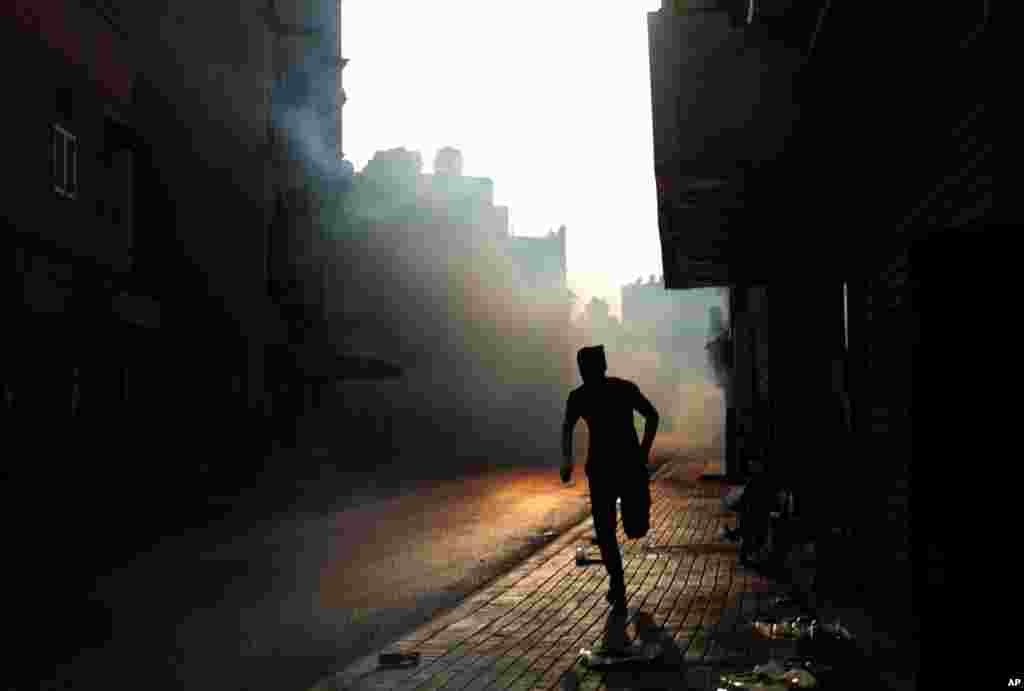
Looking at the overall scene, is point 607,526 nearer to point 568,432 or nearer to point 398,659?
point 568,432

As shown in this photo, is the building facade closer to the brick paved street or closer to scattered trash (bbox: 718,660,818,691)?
the brick paved street

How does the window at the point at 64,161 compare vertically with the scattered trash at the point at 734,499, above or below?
above

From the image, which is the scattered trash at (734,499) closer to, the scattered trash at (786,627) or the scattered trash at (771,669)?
the scattered trash at (786,627)

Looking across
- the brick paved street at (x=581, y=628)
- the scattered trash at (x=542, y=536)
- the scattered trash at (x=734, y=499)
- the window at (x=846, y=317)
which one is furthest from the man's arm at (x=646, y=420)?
the scattered trash at (x=542, y=536)

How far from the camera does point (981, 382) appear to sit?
3.85 m

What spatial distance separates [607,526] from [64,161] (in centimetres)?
1532

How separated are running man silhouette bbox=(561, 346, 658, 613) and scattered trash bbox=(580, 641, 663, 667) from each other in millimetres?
1986

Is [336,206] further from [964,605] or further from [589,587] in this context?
[964,605]

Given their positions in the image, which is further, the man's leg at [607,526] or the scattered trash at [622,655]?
the man's leg at [607,526]

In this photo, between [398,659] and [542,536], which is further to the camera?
[542,536]

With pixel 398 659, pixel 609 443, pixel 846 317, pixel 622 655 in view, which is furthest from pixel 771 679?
pixel 846 317

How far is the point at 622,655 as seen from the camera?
26.1 feet

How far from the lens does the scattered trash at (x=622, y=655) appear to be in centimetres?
780

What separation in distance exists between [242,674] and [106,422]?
16.9m
